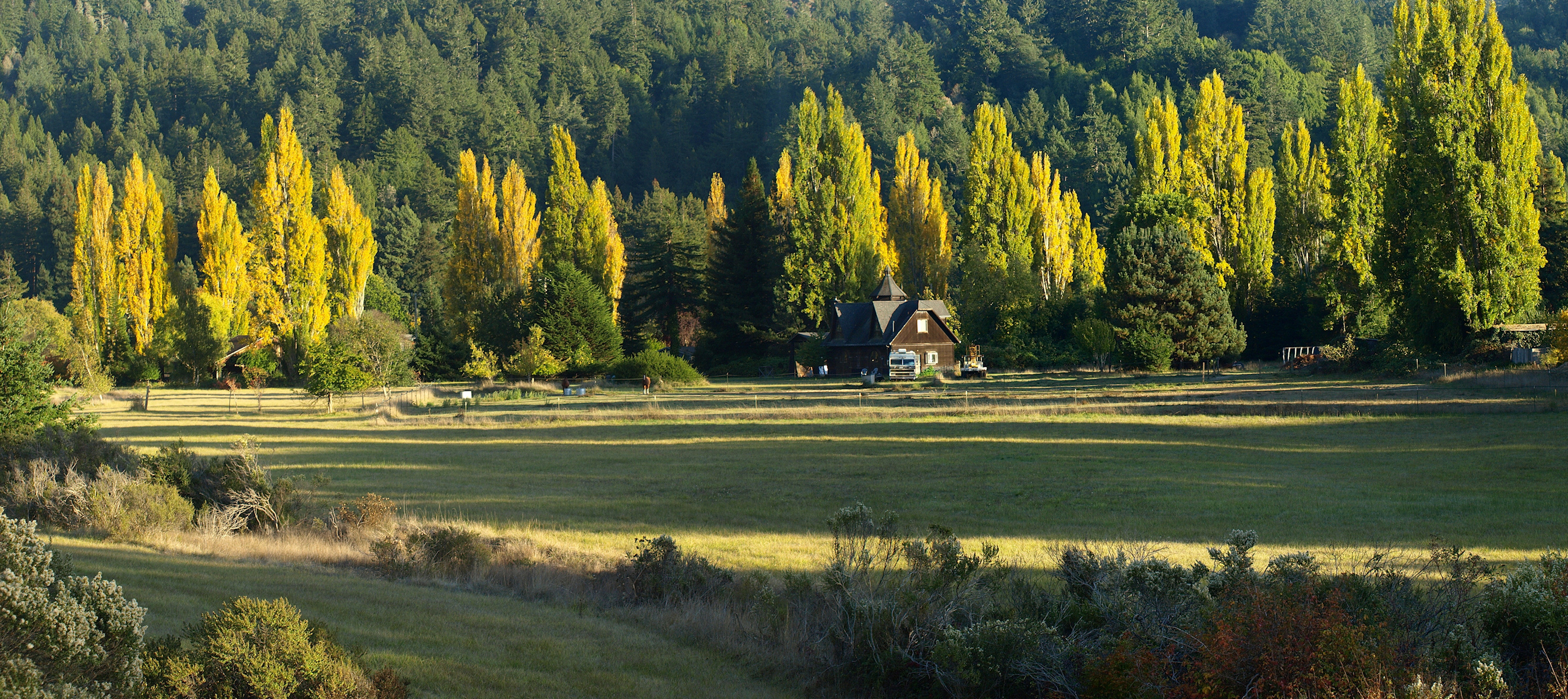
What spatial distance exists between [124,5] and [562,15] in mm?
88245

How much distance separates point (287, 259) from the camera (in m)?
60.3

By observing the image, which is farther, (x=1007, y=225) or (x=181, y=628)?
(x=1007, y=225)

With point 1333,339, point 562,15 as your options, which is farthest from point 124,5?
point 1333,339

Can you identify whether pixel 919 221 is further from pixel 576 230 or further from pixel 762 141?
pixel 762 141

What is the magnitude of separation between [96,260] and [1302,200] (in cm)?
7683

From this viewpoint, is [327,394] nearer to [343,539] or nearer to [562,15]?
[343,539]

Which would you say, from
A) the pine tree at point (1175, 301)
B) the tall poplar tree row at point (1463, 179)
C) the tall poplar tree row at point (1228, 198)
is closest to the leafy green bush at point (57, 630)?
the tall poplar tree row at point (1463, 179)

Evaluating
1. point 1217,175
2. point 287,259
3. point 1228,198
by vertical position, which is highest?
point 1217,175

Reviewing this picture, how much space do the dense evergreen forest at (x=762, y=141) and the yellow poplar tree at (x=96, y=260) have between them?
1.13m

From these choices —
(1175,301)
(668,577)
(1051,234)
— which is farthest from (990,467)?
(1051,234)

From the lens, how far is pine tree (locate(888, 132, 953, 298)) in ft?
228

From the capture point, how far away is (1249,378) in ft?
141

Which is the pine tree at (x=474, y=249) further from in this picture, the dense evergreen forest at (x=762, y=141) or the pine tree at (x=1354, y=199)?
the pine tree at (x=1354, y=199)

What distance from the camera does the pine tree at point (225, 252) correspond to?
63719mm
